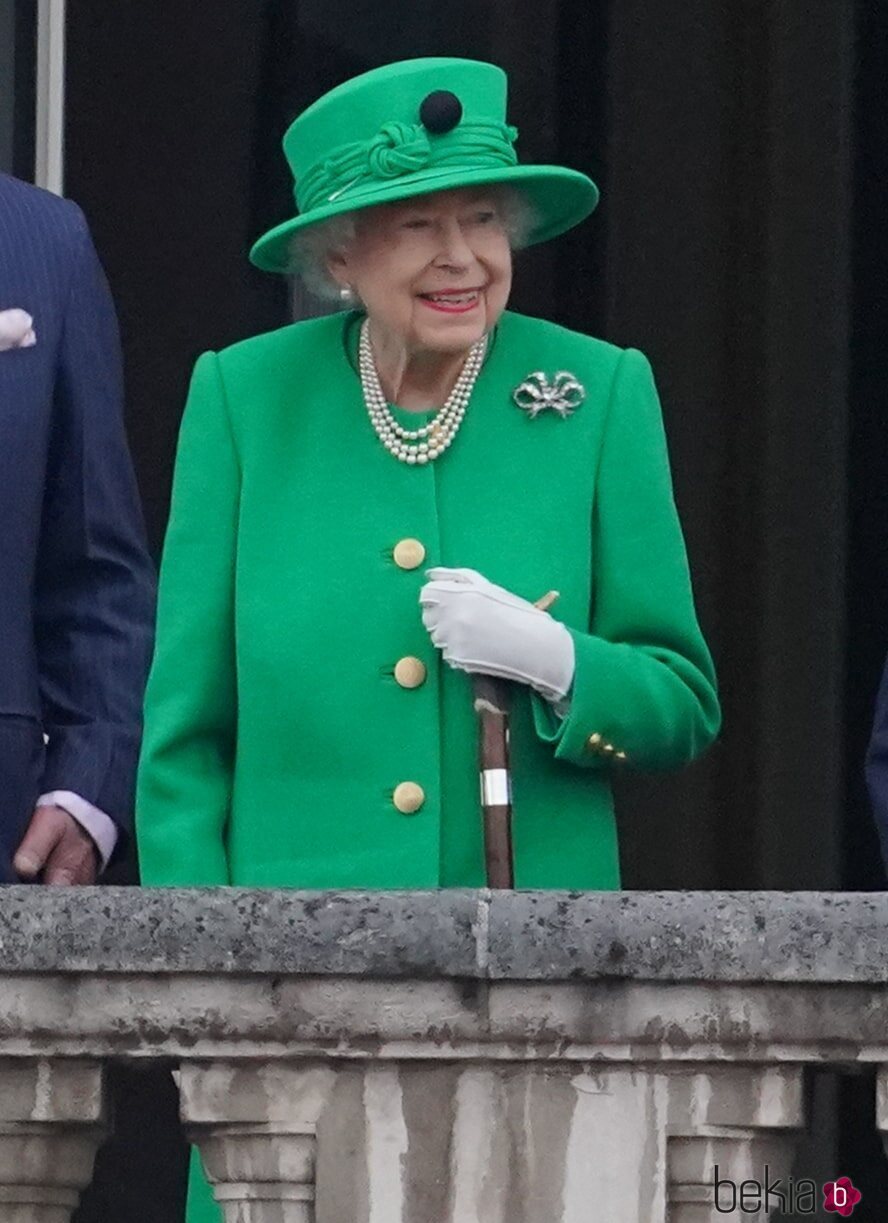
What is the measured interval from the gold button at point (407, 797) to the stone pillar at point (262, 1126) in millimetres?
756

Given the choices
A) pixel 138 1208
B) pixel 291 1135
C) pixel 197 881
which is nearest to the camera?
pixel 291 1135

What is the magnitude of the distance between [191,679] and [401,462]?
33 cm

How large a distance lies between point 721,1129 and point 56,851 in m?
1.07

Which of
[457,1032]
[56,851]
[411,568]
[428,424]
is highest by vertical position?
[428,424]

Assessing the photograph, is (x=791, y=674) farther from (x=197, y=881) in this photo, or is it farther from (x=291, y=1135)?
(x=291, y=1135)

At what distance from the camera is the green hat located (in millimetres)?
3873

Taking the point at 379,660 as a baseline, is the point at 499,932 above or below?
below

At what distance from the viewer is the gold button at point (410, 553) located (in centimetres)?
393

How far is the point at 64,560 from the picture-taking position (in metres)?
4.12

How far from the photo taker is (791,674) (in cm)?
577

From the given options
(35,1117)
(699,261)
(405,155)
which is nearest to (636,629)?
(405,155)

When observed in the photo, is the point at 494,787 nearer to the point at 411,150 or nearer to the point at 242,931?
the point at 411,150

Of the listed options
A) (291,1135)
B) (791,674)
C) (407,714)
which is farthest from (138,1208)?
(291,1135)
